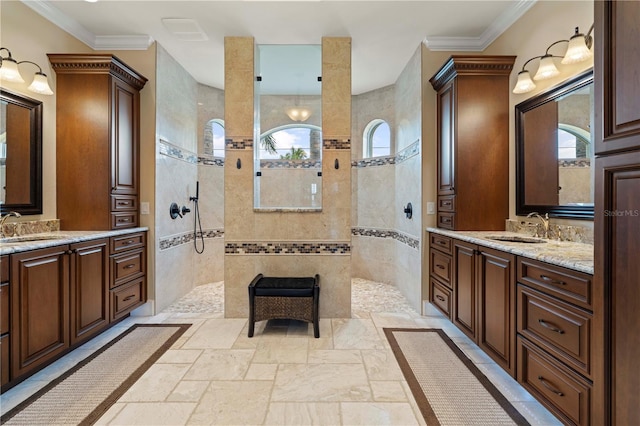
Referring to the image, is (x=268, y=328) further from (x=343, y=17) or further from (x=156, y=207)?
(x=343, y=17)

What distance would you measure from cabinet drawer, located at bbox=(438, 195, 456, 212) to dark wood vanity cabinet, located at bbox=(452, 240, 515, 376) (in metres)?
0.42

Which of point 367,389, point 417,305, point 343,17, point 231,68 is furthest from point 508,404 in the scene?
point 231,68

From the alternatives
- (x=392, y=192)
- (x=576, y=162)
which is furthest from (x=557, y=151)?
(x=392, y=192)

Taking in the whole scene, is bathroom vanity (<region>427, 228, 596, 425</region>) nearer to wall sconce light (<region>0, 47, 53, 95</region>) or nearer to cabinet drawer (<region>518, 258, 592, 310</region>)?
cabinet drawer (<region>518, 258, 592, 310</region>)

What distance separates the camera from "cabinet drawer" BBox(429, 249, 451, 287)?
2697mm

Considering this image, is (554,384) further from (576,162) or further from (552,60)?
(552,60)

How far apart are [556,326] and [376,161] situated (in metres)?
3.30

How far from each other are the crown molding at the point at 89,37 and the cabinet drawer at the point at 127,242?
194cm

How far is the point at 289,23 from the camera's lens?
2852 millimetres

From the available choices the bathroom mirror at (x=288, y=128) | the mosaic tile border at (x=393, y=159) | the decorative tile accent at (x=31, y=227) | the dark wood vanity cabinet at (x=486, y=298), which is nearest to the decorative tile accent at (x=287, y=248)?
the bathroom mirror at (x=288, y=128)

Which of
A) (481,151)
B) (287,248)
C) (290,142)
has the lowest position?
(287,248)

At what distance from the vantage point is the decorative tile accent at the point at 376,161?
14.2ft

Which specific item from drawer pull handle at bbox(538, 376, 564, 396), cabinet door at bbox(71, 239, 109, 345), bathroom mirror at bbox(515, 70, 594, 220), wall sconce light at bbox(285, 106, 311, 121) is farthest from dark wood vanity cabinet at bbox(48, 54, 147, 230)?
bathroom mirror at bbox(515, 70, 594, 220)

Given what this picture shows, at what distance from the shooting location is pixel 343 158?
118 inches
